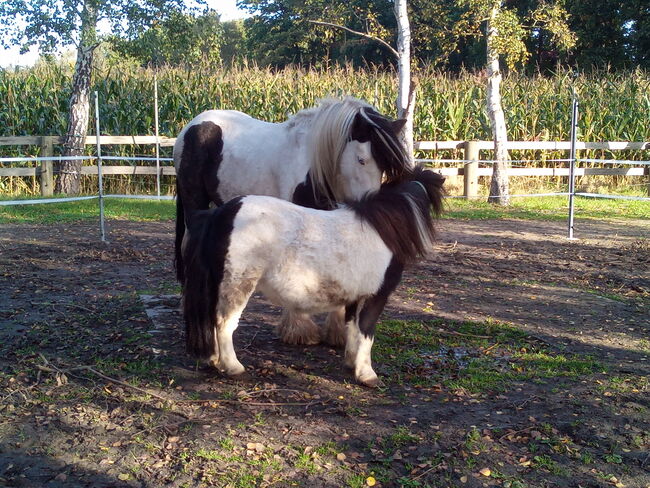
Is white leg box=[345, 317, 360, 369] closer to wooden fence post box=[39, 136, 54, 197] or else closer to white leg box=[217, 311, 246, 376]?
white leg box=[217, 311, 246, 376]

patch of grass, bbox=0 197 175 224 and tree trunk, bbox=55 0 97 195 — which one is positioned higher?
tree trunk, bbox=55 0 97 195

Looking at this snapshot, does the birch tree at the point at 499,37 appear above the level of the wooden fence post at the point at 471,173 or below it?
above

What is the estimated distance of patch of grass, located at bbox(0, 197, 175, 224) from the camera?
39.3 ft

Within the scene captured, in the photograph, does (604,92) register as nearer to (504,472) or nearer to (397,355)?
(397,355)

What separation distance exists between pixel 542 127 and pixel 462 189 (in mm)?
3421

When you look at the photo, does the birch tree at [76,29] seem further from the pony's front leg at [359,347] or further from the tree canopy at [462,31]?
the pony's front leg at [359,347]

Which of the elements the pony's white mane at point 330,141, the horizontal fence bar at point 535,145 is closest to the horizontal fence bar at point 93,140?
the horizontal fence bar at point 535,145

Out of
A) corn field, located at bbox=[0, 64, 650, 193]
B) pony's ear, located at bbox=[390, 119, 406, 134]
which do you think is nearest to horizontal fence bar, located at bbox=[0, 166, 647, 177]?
corn field, located at bbox=[0, 64, 650, 193]

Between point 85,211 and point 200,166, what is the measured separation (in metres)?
8.05

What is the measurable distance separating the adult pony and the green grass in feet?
21.3

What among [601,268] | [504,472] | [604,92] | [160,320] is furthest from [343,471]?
[604,92]

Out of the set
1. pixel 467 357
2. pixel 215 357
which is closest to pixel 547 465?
pixel 467 357

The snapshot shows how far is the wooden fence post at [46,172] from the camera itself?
14.3 metres

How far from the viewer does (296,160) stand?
536 centimetres
